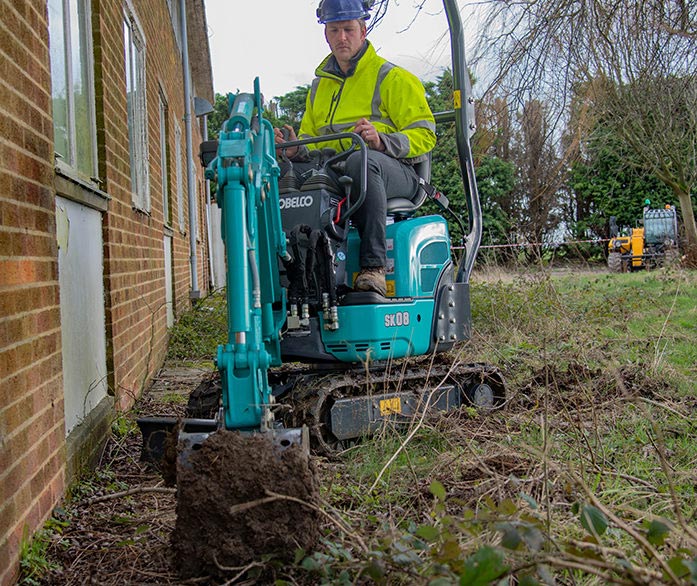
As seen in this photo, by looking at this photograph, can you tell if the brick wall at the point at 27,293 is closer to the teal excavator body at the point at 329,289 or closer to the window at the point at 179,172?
the teal excavator body at the point at 329,289

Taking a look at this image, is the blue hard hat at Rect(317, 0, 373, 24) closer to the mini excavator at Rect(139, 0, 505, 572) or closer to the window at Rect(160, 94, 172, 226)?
the mini excavator at Rect(139, 0, 505, 572)

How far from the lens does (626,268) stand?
23984mm

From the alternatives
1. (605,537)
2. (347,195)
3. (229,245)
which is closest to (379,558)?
(605,537)

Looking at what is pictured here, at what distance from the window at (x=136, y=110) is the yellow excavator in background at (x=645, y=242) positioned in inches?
730

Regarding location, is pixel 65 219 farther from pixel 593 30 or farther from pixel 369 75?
pixel 593 30

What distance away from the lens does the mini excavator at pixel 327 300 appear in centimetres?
330

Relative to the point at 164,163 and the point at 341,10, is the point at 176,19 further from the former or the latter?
the point at 341,10

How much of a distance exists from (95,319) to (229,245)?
1719mm

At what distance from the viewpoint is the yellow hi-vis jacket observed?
16.1ft

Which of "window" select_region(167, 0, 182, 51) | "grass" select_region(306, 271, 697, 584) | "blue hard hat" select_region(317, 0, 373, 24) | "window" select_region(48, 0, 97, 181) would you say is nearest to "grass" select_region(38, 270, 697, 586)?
"grass" select_region(306, 271, 697, 584)

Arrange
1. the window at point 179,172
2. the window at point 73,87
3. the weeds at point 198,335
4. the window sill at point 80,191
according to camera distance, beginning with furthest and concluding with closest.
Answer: the window at point 179,172
the weeds at point 198,335
the window at point 73,87
the window sill at point 80,191

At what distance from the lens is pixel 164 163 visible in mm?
9852

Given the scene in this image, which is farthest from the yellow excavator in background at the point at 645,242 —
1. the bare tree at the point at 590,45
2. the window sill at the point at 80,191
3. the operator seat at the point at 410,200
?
the window sill at the point at 80,191

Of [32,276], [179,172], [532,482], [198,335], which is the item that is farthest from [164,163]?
[532,482]
